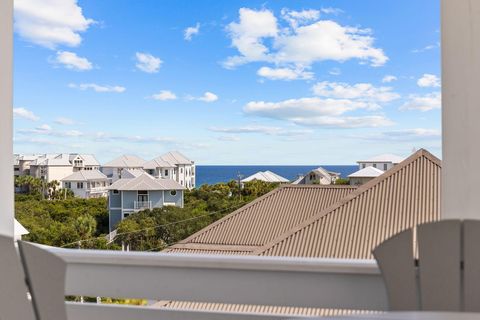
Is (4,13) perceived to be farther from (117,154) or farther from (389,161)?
(389,161)

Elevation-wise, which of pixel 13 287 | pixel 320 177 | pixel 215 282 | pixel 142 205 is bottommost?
pixel 215 282

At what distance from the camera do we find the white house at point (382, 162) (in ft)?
7.42

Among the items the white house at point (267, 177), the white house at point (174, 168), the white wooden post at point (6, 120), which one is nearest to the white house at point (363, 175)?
the white house at point (267, 177)

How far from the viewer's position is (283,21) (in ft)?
8.04

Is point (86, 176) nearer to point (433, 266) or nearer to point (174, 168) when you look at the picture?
point (174, 168)

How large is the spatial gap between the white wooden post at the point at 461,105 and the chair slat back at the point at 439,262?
0.37 m

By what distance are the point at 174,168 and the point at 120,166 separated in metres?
0.26

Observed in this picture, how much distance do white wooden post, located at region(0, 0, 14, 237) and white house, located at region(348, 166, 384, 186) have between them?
1483 mm

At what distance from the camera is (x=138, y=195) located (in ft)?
7.61

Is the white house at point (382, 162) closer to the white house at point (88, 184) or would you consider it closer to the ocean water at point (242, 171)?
the ocean water at point (242, 171)

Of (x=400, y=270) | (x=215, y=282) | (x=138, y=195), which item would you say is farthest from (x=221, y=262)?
(x=400, y=270)

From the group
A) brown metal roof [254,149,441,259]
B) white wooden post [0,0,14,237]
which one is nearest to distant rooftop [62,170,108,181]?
white wooden post [0,0,14,237]

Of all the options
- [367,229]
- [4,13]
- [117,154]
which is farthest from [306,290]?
[4,13]

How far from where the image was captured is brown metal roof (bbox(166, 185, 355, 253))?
2.28 metres
